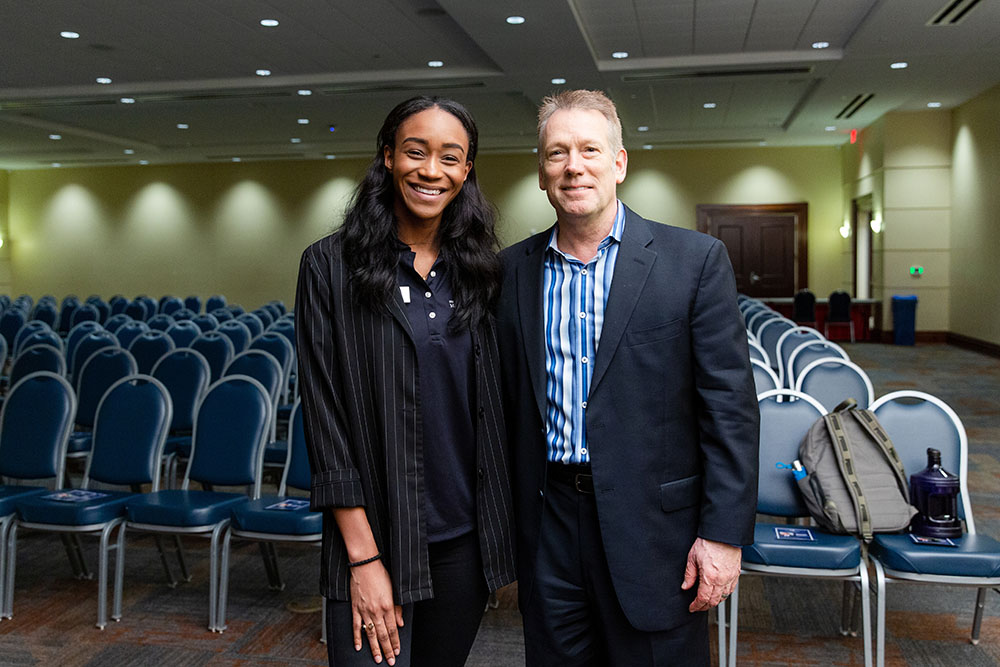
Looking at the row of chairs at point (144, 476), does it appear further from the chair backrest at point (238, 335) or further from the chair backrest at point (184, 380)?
the chair backrest at point (238, 335)

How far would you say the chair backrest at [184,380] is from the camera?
545cm

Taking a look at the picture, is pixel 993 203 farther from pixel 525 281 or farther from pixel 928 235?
pixel 525 281

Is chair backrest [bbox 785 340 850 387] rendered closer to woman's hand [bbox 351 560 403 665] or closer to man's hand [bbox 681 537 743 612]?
man's hand [bbox 681 537 743 612]

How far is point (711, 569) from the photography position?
5.72 ft

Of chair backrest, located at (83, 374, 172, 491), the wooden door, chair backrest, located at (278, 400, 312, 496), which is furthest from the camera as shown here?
the wooden door

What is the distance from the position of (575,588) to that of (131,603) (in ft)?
9.46

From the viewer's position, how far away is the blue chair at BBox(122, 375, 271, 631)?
12.4 ft

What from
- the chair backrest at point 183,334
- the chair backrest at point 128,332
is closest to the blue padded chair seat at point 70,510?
the chair backrest at point 183,334

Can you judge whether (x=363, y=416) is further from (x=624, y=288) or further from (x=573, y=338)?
(x=624, y=288)

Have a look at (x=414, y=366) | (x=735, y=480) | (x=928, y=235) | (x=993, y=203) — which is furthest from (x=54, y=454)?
(x=928, y=235)

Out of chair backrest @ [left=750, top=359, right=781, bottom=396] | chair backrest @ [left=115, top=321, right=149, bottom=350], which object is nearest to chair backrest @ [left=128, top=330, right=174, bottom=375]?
chair backrest @ [left=115, top=321, right=149, bottom=350]

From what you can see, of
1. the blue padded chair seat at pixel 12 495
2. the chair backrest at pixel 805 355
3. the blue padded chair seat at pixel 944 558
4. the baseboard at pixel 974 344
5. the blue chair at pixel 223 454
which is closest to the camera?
the blue padded chair seat at pixel 944 558

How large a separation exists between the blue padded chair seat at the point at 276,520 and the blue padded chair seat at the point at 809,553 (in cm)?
168

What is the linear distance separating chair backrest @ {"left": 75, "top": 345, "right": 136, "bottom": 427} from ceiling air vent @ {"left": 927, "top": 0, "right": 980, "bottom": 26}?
823cm
